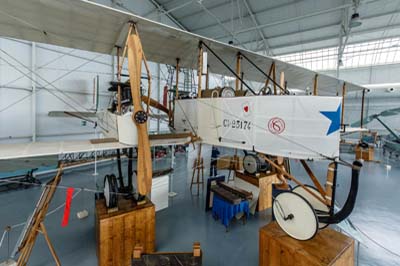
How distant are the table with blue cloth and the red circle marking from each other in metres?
2.12

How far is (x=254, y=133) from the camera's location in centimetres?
301

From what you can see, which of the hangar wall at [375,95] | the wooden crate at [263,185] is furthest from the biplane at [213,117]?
the hangar wall at [375,95]

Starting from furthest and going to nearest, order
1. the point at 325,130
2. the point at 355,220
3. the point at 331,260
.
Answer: the point at 355,220
the point at 325,130
the point at 331,260

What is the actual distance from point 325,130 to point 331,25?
11.3 m

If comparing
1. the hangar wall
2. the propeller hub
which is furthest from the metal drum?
the hangar wall

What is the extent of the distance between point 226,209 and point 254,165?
1643 mm

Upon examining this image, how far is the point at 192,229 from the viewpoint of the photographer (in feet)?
14.0

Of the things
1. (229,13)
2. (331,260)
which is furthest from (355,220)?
(229,13)

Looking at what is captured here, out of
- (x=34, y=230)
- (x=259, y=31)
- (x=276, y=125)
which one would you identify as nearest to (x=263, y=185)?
(x=276, y=125)

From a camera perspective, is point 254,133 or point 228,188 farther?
point 228,188

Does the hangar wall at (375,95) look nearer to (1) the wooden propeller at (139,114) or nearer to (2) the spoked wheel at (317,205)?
(2) the spoked wheel at (317,205)

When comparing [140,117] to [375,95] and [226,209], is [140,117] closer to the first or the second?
[226,209]

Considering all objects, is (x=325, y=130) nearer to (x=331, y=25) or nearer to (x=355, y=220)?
(x=355, y=220)

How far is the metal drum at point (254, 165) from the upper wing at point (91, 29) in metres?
2.53
